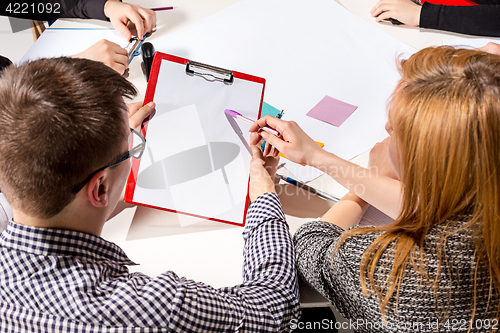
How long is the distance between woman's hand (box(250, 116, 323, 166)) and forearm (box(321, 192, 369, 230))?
0.12m

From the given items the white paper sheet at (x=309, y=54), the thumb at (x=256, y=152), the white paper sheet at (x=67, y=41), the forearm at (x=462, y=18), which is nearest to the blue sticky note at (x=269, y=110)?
the white paper sheet at (x=309, y=54)

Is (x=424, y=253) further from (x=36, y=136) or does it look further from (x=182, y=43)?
(x=182, y=43)

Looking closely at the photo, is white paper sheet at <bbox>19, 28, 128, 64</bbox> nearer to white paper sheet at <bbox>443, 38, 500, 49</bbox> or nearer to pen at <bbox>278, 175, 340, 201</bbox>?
pen at <bbox>278, 175, 340, 201</bbox>

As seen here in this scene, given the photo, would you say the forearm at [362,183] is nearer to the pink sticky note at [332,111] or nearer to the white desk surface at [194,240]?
the white desk surface at [194,240]

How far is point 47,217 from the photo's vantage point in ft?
1.93

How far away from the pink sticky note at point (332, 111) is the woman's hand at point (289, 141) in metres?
0.14

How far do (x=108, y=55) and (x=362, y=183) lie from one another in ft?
2.48

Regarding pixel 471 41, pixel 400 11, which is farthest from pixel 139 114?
pixel 471 41

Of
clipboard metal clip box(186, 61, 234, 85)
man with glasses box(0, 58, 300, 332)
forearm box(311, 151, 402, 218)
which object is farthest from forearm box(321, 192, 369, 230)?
clipboard metal clip box(186, 61, 234, 85)

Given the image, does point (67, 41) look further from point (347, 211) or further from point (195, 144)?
point (347, 211)

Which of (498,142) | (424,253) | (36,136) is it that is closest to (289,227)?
(424,253)

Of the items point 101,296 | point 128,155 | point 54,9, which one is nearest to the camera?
point 101,296

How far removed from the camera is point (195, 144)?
0.88 m

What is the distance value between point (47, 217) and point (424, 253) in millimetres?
608
